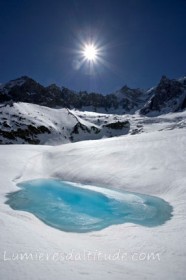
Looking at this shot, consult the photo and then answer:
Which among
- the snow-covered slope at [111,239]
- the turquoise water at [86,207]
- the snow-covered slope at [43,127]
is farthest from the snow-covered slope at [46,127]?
the turquoise water at [86,207]

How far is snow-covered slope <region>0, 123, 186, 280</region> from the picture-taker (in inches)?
288

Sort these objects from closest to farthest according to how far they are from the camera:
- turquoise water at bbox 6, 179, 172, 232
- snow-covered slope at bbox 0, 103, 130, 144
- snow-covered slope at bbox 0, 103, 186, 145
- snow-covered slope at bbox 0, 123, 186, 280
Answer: snow-covered slope at bbox 0, 123, 186, 280
turquoise water at bbox 6, 179, 172, 232
snow-covered slope at bbox 0, 103, 130, 144
snow-covered slope at bbox 0, 103, 186, 145

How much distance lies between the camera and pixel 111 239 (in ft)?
39.9

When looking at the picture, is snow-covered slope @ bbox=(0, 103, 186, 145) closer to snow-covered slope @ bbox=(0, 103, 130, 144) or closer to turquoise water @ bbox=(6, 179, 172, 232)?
snow-covered slope @ bbox=(0, 103, 130, 144)

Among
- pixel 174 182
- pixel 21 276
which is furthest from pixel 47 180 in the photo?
pixel 21 276

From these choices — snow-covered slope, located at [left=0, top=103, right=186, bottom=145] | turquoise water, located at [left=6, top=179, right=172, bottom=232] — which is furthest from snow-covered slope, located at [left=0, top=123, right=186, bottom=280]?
snow-covered slope, located at [left=0, top=103, right=186, bottom=145]

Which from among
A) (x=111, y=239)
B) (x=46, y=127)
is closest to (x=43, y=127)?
(x=46, y=127)

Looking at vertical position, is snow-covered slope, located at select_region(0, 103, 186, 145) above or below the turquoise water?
above

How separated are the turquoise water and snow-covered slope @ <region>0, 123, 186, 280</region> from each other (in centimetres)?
96

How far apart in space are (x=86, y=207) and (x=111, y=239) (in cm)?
719

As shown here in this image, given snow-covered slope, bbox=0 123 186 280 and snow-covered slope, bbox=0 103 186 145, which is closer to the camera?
snow-covered slope, bbox=0 123 186 280

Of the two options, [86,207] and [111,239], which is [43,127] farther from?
[111,239]

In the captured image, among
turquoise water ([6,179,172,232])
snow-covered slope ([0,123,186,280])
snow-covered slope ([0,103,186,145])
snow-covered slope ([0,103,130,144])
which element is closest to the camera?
snow-covered slope ([0,123,186,280])

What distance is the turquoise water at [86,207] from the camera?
A: 15.3m
